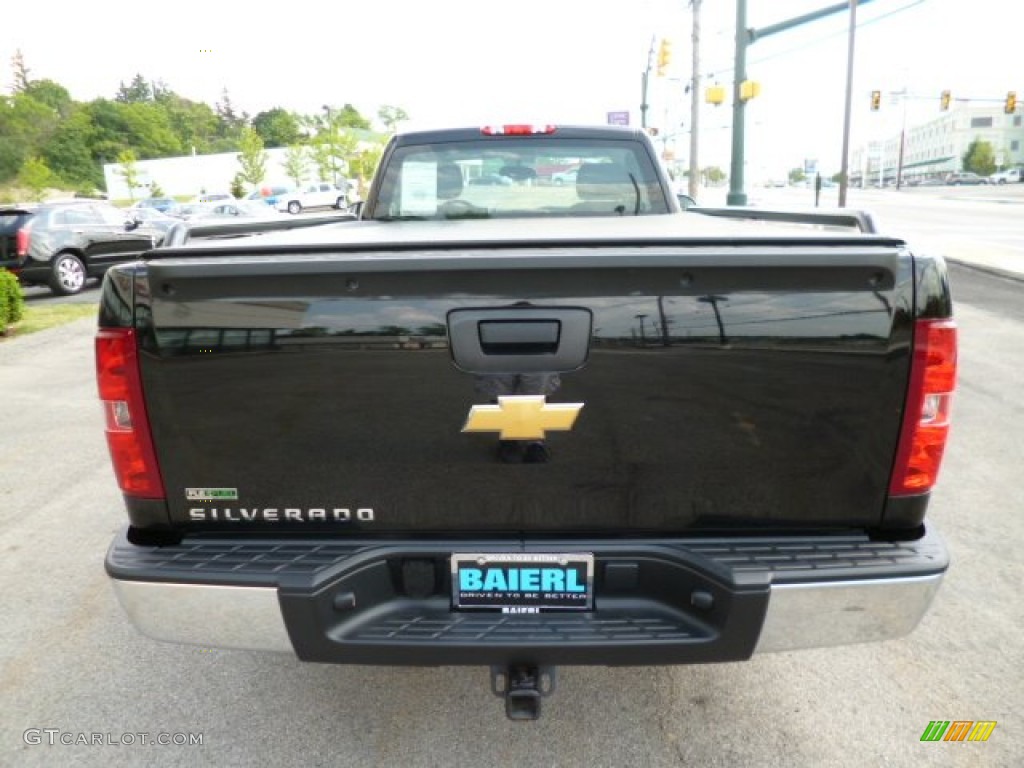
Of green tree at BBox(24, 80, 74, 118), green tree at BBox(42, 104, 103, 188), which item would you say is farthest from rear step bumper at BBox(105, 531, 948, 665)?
green tree at BBox(24, 80, 74, 118)

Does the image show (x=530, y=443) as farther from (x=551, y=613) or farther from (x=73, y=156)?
(x=73, y=156)

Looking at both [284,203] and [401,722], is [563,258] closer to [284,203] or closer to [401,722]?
[401,722]

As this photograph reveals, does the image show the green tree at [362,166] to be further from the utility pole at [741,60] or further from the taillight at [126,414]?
the taillight at [126,414]

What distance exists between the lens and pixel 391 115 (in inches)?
4252

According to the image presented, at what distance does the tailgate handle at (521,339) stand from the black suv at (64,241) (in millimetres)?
13126

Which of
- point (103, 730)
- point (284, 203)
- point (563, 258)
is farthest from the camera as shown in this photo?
point (284, 203)

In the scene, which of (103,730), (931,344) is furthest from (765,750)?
(103,730)

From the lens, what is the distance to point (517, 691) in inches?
81.0

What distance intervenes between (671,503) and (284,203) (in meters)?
51.4

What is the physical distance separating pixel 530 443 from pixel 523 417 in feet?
0.27

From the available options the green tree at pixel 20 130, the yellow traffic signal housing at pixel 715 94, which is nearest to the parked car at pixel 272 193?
the yellow traffic signal housing at pixel 715 94

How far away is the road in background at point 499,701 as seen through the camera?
2.50 meters

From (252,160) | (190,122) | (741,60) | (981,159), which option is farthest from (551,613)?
(190,122)

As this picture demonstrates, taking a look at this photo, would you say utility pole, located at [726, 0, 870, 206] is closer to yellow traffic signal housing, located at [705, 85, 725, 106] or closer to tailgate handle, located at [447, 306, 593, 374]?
yellow traffic signal housing, located at [705, 85, 725, 106]
